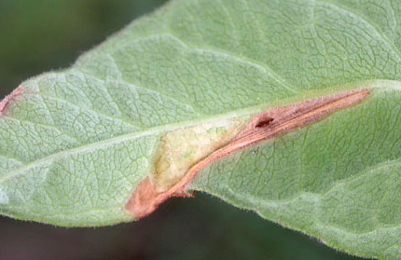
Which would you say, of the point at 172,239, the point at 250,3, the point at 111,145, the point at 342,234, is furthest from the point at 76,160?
the point at 172,239

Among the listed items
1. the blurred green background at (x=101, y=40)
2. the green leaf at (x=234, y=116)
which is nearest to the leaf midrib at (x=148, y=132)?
the green leaf at (x=234, y=116)

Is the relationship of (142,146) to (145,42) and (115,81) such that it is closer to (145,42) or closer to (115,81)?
(115,81)

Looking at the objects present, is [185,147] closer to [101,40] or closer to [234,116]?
[234,116]

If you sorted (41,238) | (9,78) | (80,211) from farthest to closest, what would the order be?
1. (41,238)
2. (9,78)
3. (80,211)

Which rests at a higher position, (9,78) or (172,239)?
(9,78)

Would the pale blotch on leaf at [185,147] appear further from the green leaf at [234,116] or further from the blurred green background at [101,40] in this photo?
the blurred green background at [101,40]

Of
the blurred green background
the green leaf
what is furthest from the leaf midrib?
the blurred green background
